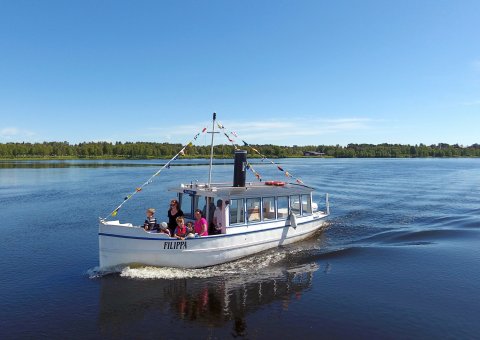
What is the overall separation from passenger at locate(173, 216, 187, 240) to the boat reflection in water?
6.04 feet

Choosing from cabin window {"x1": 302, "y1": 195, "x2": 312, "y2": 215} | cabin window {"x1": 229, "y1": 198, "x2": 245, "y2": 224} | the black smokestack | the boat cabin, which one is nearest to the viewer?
the boat cabin

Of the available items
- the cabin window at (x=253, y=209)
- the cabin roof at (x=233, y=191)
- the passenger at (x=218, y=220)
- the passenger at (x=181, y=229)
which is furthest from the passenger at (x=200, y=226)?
the cabin window at (x=253, y=209)

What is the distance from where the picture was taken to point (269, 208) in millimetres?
20516

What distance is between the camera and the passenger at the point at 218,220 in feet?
58.8

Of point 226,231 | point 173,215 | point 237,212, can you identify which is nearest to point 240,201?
point 237,212

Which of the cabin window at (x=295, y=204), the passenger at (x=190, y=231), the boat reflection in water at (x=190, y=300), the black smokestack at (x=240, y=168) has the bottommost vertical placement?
the boat reflection in water at (x=190, y=300)

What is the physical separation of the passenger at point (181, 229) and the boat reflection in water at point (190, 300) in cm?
184

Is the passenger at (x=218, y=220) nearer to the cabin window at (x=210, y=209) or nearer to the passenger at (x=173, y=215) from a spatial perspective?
the cabin window at (x=210, y=209)

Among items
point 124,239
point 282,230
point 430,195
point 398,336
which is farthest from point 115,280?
point 430,195

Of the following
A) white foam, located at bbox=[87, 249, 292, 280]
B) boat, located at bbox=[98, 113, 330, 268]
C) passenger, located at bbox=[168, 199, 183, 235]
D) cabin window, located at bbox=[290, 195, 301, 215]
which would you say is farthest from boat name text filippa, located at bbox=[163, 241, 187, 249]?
cabin window, located at bbox=[290, 195, 301, 215]

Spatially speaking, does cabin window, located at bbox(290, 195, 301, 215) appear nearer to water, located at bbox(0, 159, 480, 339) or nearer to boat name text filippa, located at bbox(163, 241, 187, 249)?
water, located at bbox(0, 159, 480, 339)

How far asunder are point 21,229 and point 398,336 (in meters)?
23.8

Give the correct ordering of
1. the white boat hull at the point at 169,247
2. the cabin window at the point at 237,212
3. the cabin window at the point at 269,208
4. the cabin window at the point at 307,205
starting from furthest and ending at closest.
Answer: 1. the cabin window at the point at 307,205
2. the cabin window at the point at 269,208
3. the cabin window at the point at 237,212
4. the white boat hull at the point at 169,247

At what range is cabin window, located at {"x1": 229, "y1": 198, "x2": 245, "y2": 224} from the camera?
1839 centimetres
